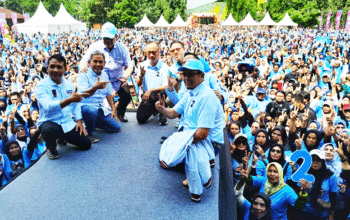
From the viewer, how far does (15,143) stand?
3.98m

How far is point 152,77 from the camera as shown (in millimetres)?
3848

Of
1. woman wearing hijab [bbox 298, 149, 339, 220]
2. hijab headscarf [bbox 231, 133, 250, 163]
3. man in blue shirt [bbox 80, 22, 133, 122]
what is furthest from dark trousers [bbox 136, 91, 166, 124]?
woman wearing hijab [bbox 298, 149, 339, 220]

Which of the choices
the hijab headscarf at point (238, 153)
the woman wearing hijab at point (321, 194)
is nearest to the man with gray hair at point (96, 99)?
the hijab headscarf at point (238, 153)

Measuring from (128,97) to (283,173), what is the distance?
2.48 metres

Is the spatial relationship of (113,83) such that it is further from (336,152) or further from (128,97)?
(336,152)

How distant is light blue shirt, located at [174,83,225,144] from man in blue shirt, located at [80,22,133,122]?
154 centimetres

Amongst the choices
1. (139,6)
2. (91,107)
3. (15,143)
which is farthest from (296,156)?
(139,6)

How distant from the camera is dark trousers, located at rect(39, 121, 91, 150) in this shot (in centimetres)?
285

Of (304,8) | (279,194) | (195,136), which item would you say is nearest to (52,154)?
(195,136)

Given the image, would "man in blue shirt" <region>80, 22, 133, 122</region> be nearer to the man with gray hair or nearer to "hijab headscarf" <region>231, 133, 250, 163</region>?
the man with gray hair

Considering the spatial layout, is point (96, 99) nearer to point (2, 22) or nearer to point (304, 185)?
point (304, 185)

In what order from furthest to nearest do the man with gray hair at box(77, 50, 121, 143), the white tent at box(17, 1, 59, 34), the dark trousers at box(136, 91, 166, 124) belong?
1. the white tent at box(17, 1, 59, 34)
2. the dark trousers at box(136, 91, 166, 124)
3. the man with gray hair at box(77, 50, 121, 143)

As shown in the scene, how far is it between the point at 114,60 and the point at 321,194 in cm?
330

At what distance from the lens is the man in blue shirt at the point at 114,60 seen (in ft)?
11.2
